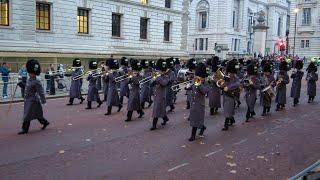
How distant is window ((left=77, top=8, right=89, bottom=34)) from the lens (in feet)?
107

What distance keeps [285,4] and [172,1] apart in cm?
6323

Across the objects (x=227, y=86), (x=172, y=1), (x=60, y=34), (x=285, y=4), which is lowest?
(x=227, y=86)

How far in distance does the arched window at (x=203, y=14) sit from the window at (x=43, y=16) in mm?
49192

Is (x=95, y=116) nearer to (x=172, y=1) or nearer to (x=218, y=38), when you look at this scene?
(x=172, y=1)

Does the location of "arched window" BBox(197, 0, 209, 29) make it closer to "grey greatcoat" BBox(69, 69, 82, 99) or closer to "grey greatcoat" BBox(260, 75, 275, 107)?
"grey greatcoat" BBox(69, 69, 82, 99)

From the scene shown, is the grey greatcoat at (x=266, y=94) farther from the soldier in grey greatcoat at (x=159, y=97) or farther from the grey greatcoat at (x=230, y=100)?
the soldier in grey greatcoat at (x=159, y=97)

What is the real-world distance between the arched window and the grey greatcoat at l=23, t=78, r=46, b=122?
6613 centimetres

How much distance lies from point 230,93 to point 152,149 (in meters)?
3.81

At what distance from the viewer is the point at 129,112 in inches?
543

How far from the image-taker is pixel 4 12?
2689cm

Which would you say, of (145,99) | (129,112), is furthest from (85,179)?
(145,99)

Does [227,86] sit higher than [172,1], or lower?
lower

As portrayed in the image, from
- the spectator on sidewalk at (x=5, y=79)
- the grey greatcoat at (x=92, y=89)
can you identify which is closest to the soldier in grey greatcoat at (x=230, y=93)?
the grey greatcoat at (x=92, y=89)

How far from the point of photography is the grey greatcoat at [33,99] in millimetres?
11679
